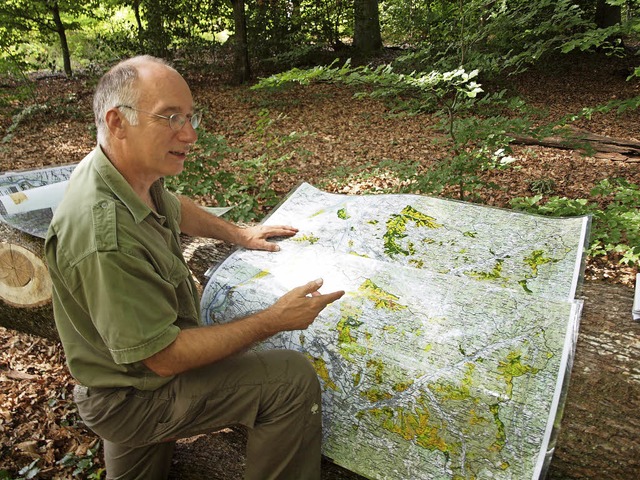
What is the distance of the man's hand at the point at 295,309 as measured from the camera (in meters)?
1.75

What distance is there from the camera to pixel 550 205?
3412mm

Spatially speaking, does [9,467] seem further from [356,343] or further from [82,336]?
[356,343]

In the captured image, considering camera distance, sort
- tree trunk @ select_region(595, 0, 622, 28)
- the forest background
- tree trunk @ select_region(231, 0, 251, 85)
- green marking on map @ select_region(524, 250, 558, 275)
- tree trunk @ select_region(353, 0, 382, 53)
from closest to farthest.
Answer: green marking on map @ select_region(524, 250, 558, 275) < the forest background < tree trunk @ select_region(595, 0, 622, 28) < tree trunk @ select_region(231, 0, 251, 85) < tree trunk @ select_region(353, 0, 382, 53)

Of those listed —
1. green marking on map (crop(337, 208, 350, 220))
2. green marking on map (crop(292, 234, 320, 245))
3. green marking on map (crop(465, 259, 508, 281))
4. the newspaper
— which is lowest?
green marking on map (crop(465, 259, 508, 281))

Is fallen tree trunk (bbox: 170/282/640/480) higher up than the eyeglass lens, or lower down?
lower down

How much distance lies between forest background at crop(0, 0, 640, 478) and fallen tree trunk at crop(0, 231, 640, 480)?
686 millimetres

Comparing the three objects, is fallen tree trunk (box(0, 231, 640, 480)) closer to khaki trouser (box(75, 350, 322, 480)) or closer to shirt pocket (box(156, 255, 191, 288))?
khaki trouser (box(75, 350, 322, 480))

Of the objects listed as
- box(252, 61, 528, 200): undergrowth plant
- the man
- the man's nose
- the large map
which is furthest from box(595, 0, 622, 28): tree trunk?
the man

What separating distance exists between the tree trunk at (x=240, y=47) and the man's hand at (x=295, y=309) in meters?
9.39

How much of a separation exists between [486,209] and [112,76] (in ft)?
6.21

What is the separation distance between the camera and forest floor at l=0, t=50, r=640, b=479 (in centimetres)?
264

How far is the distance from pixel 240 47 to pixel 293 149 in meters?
4.32

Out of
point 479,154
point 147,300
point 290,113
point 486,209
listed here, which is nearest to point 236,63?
point 290,113

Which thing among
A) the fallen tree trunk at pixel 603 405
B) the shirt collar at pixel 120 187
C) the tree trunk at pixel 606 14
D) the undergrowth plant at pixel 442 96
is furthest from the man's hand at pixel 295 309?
the tree trunk at pixel 606 14
